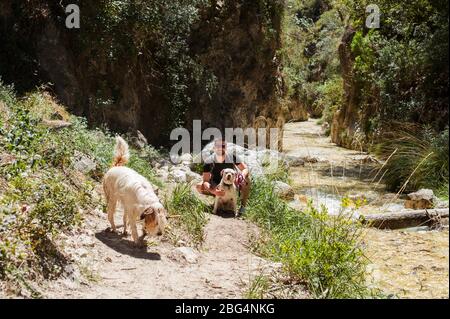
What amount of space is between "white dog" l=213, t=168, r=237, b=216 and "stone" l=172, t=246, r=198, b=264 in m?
1.85

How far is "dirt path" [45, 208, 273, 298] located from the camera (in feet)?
14.9

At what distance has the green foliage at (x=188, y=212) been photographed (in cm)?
666

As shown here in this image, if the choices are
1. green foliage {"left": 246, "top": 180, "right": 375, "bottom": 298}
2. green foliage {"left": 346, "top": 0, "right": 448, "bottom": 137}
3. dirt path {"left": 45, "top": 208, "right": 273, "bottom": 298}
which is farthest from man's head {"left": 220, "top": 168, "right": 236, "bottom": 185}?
green foliage {"left": 346, "top": 0, "right": 448, "bottom": 137}

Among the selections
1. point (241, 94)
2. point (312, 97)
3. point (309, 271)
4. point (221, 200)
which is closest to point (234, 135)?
point (241, 94)

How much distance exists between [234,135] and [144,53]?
13.3ft

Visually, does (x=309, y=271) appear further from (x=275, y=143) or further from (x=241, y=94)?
(x=275, y=143)

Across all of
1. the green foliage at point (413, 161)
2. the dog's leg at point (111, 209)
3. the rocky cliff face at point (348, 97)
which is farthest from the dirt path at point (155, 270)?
the rocky cliff face at point (348, 97)

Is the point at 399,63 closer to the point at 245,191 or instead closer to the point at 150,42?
the point at 245,191

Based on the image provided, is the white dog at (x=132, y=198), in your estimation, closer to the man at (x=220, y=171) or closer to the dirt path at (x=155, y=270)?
the dirt path at (x=155, y=270)

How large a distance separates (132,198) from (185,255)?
94cm

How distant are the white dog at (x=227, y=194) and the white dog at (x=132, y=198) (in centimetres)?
192

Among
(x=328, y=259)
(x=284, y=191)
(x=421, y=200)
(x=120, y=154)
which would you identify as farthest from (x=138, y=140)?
(x=328, y=259)

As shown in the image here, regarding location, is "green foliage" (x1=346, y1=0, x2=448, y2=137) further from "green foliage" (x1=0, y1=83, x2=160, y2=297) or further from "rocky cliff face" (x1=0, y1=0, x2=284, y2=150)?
"green foliage" (x1=0, y1=83, x2=160, y2=297)
